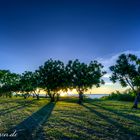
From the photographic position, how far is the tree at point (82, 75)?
73.7 metres

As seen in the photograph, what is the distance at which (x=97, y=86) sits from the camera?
264 ft

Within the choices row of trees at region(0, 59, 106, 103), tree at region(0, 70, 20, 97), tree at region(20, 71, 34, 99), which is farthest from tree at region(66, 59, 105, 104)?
tree at region(0, 70, 20, 97)

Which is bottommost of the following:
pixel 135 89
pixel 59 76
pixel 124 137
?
pixel 124 137

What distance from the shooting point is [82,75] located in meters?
73.9

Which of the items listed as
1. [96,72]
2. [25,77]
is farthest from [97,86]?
[25,77]

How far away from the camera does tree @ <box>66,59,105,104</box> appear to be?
73688 millimetres

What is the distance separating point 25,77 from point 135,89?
6105 centimetres

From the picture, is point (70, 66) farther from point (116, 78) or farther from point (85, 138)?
point (85, 138)

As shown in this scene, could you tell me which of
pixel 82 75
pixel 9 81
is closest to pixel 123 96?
pixel 82 75

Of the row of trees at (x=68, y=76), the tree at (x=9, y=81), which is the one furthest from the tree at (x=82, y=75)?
the tree at (x=9, y=81)

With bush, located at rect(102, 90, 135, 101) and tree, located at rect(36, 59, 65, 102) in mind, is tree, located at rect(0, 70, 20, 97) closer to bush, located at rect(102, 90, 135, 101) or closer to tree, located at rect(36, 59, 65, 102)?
tree, located at rect(36, 59, 65, 102)

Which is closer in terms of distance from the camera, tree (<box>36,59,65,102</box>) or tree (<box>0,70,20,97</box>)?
tree (<box>36,59,65,102</box>)

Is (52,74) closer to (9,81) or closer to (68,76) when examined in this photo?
(68,76)

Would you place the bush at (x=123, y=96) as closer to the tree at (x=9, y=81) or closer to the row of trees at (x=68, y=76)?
the row of trees at (x=68, y=76)
